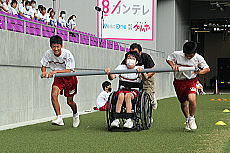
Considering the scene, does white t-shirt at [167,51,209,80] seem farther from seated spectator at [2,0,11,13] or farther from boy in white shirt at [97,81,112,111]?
seated spectator at [2,0,11,13]

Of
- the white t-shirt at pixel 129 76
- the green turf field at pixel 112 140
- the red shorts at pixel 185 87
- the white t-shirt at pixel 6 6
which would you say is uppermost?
the white t-shirt at pixel 6 6

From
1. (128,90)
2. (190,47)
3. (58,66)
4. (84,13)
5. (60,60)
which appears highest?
(84,13)

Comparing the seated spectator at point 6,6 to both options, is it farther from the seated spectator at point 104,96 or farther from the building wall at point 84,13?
the building wall at point 84,13

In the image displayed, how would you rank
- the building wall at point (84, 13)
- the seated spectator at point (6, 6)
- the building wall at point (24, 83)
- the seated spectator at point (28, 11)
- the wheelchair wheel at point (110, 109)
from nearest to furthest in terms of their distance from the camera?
the wheelchair wheel at point (110, 109) < the building wall at point (24, 83) < the seated spectator at point (6, 6) < the seated spectator at point (28, 11) < the building wall at point (84, 13)

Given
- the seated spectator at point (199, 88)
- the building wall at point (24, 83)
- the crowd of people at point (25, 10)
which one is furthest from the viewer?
the seated spectator at point (199, 88)

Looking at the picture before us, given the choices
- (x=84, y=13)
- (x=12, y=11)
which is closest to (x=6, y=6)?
(x=12, y=11)

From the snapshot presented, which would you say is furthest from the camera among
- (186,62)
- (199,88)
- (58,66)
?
(199,88)

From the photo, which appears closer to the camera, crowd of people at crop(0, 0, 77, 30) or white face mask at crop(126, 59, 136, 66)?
white face mask at crop(126, 59, 136, 66)

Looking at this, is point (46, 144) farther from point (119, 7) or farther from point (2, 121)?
point (119, 7)

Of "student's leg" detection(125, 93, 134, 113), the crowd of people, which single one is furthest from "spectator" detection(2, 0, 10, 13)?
"student's leg" detection(125, 93, 134, 113)

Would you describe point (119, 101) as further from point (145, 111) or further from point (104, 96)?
point (104, 96)

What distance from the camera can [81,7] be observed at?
2570 cm

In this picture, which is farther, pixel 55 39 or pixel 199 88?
pixel 199 88

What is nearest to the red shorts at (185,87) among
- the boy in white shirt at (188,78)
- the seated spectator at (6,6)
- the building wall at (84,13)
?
the boy in white shirt at (188,78)
